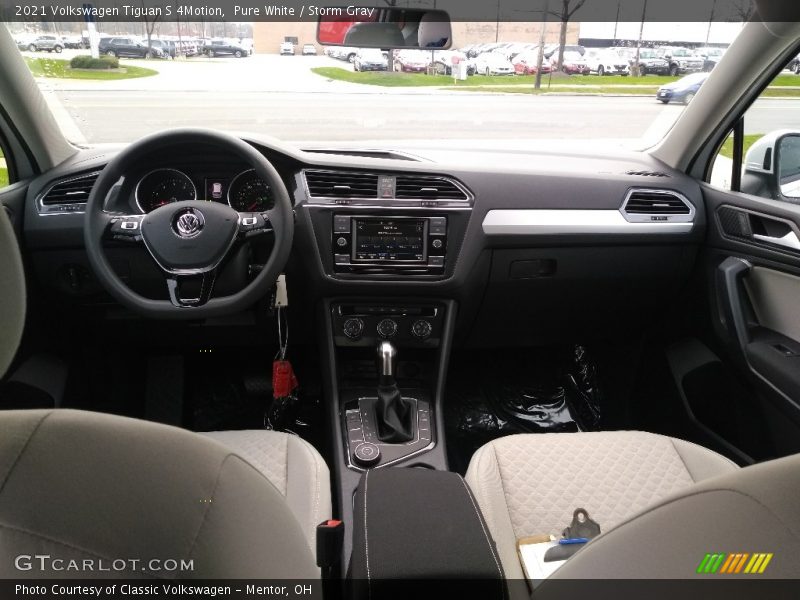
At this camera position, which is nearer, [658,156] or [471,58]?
[471,58]

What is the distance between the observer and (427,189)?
2.50 meters

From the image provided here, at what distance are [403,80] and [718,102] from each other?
3.92 feet

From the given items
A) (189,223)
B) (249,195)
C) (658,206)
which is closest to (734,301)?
(658,206)

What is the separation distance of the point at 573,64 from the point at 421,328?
1.22 metres

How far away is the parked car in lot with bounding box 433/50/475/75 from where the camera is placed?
245 centimetres

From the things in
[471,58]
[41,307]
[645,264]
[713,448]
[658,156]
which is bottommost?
[713,448]

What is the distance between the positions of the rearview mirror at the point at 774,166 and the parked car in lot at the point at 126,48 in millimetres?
2264

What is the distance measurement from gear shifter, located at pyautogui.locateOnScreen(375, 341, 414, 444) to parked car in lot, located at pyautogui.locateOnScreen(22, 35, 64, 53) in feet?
5.06

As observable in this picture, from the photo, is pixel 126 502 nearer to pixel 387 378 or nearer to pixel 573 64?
pixel 387 378

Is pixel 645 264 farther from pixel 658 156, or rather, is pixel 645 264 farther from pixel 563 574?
pixel 563 574

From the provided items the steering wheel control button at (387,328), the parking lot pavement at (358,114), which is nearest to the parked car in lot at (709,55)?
the parking lot pavement at (358,114)

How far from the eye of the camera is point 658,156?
288 centimetres

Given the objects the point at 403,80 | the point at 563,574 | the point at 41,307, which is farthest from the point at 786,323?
the point at 41,307

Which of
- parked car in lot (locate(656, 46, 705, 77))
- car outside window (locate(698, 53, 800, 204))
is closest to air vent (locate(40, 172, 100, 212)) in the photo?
parked car in lot (locate(656, 46, 705, 77))
